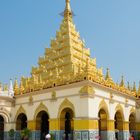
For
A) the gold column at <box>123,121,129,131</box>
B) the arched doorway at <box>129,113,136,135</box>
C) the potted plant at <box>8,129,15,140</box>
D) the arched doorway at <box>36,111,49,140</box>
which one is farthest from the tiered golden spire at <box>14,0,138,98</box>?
the potted plant at <box>8,129,15,140</box>

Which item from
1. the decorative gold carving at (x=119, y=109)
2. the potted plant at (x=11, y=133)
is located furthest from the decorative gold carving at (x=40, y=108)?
the decorative gold carving at (x=119, y=109)

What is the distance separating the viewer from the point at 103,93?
22234 mm

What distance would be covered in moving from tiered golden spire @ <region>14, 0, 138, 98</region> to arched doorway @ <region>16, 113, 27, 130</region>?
7.80ft

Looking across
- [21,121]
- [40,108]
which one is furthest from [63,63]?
[21,121]

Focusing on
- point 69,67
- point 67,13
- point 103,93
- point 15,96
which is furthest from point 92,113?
point 67,13

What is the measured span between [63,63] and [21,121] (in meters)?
6.91

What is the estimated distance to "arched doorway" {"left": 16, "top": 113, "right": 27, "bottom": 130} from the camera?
26097mm

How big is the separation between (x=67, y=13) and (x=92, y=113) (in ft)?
53.9

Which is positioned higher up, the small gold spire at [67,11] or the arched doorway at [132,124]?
the small gold spire at [67,11]

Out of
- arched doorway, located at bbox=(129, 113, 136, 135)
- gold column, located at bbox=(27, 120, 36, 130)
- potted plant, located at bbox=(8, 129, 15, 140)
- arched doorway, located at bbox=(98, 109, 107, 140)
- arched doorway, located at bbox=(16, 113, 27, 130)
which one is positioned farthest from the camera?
arched doorway, located at bbox=(129, 113, 136, 135)

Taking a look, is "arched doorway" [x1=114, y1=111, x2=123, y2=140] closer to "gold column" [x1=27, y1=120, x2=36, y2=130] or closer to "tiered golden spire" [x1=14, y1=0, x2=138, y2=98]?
"tiered golden spire" [x1=14, y1=0, x2=138, y2=98]

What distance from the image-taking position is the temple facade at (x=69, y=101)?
67.3 feet

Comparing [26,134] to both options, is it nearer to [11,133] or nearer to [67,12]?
[11,133]

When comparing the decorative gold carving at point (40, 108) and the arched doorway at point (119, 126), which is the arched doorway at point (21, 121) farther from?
the arched doorway at point (119, 126)
